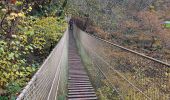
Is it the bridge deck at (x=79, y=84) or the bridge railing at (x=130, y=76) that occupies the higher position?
the bridge railing at (x=130, y=76)

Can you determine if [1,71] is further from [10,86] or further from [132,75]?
[132,75]

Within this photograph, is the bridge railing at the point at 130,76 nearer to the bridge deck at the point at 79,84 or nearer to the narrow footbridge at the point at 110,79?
the narrow footbridge at the point at 110,79

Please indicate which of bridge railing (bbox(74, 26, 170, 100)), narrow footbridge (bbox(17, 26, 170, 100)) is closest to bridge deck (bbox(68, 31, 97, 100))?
narrow footbridge (bbox(17, 26, 170, 100))

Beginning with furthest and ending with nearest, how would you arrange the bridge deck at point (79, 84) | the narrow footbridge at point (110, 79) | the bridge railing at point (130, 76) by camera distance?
the bridge deck at point (79, 84) → the bridge railing at point (130, 76) → the narrow footbridge at point (110, 79)

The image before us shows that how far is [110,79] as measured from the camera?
9430 millimetres

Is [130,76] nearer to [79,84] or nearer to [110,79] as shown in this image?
[110,79]

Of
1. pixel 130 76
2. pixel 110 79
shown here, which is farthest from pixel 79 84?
pixel 130 76

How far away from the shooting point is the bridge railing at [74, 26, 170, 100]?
530cm

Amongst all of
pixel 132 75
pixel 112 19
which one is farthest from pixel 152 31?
pixel 132 75

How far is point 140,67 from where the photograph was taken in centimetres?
661

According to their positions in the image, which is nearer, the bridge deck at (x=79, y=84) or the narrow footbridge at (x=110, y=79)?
the narrow footbridge at (x=110, y=79)

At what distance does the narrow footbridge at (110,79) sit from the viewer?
15.6ft

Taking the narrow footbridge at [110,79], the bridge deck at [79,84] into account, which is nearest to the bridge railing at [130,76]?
the narrow footbridge at [110,79]

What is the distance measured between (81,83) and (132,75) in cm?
A: 612
